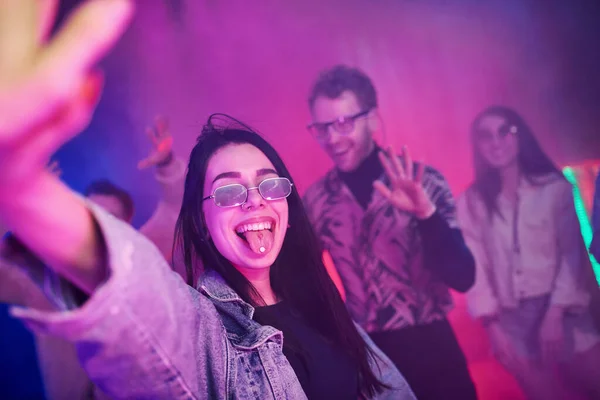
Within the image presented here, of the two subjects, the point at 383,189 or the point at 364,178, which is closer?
the point at 383,189

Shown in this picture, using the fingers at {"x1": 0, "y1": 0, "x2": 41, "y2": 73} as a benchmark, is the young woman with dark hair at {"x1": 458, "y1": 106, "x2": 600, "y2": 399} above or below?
below

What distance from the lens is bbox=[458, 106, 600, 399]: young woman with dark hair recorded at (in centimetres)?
266

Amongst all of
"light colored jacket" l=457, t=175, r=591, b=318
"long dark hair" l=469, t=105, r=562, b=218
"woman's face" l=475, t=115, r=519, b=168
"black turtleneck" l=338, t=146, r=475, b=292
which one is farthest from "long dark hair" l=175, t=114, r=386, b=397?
"woman's face" l=475, t=115, r=519, b=168

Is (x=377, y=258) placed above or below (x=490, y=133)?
below

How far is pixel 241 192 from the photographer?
1352 millimetres

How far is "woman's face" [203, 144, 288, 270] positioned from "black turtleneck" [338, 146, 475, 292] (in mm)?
1335

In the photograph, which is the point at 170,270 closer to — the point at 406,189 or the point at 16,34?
the point at 16,34

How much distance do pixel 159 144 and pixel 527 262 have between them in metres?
2.47

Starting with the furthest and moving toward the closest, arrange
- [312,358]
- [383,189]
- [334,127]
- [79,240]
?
[334,127] < [383,189] < [312,358] < [79,240]

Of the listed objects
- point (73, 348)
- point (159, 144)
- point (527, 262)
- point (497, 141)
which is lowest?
point (73, 348)

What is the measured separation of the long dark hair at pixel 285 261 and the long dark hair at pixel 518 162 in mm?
1749

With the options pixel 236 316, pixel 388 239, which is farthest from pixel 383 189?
pixel 236 316

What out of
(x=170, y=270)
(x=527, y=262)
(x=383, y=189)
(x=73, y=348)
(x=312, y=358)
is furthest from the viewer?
(x=527, y=262)

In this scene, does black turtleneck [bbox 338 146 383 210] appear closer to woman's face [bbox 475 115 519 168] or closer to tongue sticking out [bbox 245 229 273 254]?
woman's face [bbox 475 115 519 168]
